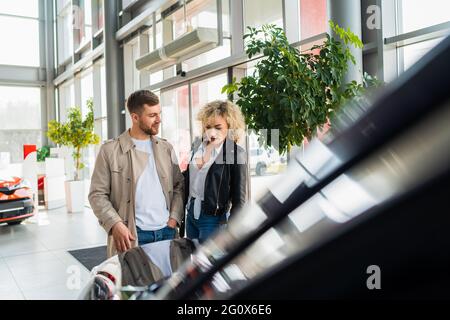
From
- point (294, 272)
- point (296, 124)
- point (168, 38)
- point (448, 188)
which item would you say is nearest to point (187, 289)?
point (294, 272)

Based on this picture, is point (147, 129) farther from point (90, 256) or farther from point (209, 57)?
point (209, 57)

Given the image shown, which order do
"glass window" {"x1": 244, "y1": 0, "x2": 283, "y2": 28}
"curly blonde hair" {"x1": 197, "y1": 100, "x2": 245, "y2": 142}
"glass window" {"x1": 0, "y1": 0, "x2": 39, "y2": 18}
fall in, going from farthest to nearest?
"glass window" {"x1": 0, "y1": 0, "x2": 39, "y2": 18} < "glass window" {"x1": 244, "y1": 0, "x2": 283, "y2": 28} < "curly blonde hair" {"x1": 197, "y1": 100, "x2": 245, "y2": 142}

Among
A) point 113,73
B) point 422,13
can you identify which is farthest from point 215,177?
point 113,73

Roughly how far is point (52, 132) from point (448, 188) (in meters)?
10.4

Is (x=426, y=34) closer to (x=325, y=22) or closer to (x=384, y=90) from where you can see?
(x=325, y=22)

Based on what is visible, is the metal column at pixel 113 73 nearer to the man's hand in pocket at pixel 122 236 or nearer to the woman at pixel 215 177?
the woman at pixel 215 177

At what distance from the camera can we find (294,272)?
36cm

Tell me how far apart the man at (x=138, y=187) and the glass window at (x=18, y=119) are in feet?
46.3

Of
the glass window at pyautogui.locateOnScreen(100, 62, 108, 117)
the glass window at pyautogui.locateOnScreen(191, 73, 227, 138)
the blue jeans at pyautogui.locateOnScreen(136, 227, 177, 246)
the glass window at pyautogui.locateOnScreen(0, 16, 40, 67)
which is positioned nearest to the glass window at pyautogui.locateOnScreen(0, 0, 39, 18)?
the glass window at pyautogui.locateOnScreen(0, 16, 40, 67)

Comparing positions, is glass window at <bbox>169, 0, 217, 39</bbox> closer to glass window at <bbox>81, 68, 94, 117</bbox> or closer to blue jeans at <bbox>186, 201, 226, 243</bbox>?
blue jeans at <bbox>186, 201, 226, 243</bbox>

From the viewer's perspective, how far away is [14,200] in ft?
22.0

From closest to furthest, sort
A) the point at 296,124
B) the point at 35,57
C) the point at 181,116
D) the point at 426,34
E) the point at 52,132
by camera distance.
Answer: the point at 296,124
the point at 426,34
the point at 181,116
the point at 52,132
the point at 35,57

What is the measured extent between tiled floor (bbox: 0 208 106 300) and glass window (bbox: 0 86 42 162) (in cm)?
769

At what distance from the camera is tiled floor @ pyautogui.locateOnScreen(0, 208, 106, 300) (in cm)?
395
